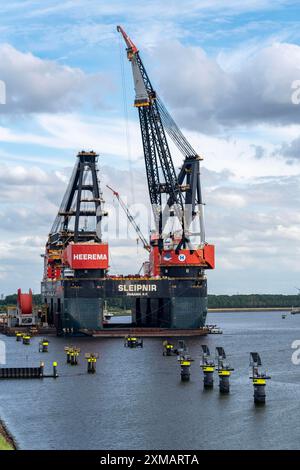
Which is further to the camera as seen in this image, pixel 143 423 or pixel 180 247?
pixel 180 247

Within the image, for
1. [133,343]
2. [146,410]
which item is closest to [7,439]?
[146,410]

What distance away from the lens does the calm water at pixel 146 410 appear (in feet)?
240

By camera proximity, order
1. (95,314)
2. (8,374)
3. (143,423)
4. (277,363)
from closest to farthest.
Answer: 1. (143,423)
2. (8,374)
3. (277,363)
4. (95,314)

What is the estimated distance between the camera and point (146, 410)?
3472 inches

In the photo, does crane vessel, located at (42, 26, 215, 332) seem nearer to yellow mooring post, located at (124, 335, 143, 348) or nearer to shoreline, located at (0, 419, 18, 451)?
yellow mooring post, located at (124, 335, 143, 348)

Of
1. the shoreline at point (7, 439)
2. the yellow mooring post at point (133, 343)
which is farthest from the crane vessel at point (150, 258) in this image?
the shoreline at point (7, 439)

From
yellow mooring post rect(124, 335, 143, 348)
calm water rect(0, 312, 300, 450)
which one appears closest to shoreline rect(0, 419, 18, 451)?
calm water rect(0, 312, 300, 450)

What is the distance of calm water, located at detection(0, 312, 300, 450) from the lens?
73062 millimetres

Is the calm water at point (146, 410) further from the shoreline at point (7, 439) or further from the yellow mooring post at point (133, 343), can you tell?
the yellow mooring post at point (133, 343)

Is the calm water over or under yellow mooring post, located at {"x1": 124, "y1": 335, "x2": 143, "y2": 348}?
under
